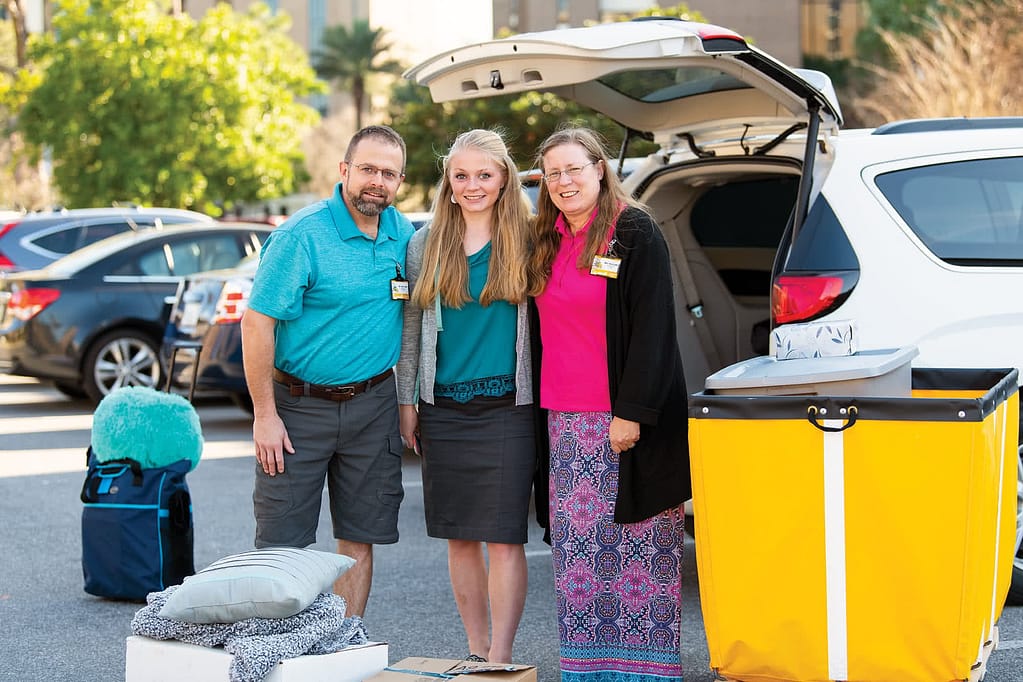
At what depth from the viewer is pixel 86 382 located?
447 inches

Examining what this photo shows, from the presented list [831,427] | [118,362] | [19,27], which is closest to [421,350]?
[831,427]

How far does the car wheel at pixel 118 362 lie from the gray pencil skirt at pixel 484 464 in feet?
25.0

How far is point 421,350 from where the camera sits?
4.27 metres

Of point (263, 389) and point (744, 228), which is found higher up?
point (744, 228)

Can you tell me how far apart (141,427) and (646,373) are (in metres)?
2.46

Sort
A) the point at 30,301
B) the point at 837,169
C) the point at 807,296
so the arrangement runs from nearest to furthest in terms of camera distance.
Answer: the point at 807,296 → the point at 837,169 → the point at 30,301

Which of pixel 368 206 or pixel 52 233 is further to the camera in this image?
pixel 52 233

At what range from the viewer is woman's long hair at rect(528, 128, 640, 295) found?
4066 mm

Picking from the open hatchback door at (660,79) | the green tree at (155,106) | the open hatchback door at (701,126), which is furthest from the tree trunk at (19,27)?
the open hatchback door at (660,79)

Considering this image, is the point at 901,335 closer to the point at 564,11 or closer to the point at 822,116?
the point at 822,116

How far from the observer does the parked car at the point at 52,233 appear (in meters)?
13.3

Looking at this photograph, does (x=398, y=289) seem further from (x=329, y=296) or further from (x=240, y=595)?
(x=240, y=595)

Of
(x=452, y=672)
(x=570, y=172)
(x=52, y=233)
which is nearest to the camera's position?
(x=452, y=672)

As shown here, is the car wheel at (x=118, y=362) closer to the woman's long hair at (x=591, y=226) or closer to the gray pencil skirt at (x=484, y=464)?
the gray pencil skirt at (x=484, y=464)
